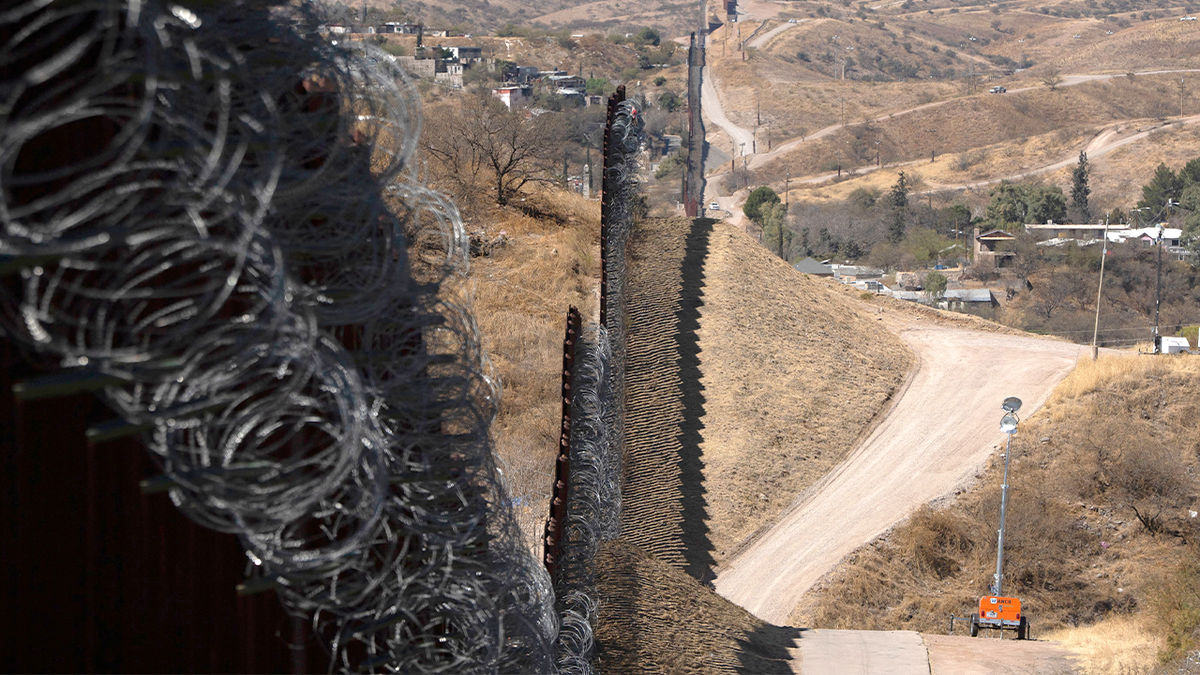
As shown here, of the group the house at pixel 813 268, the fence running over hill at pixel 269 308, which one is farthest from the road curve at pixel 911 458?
the house at pixel 813 268

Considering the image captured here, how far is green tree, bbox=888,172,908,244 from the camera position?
56156mm

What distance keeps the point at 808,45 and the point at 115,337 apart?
108864 mm

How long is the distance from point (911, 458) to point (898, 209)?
41977mm

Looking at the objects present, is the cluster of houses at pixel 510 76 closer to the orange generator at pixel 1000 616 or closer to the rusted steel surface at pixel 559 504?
the orange generator at pixel 1000 616

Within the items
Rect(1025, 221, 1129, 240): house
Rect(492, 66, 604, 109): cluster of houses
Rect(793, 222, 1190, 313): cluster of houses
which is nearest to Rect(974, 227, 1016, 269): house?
Rect(793, 222, 1190, 313): cluster of houses

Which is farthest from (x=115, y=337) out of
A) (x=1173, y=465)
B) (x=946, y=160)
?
(x=946, y=160)

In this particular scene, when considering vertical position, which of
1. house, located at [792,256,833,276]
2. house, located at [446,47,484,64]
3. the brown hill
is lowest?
the brown hill

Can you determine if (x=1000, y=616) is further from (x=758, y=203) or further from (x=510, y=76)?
(x=510, y=76)

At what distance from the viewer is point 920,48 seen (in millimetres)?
116375

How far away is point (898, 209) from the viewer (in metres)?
57.9

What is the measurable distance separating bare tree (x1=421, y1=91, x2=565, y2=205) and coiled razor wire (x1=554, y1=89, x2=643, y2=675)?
17.7ft

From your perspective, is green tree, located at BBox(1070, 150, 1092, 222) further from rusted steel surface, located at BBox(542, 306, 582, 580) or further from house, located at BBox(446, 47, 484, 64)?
rusted steel surface, located at BBox(542, 306, 582, 580)

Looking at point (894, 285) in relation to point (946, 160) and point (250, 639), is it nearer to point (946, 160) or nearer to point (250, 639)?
point (946, 160)

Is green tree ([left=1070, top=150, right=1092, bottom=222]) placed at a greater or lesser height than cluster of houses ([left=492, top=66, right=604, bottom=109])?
lesser
